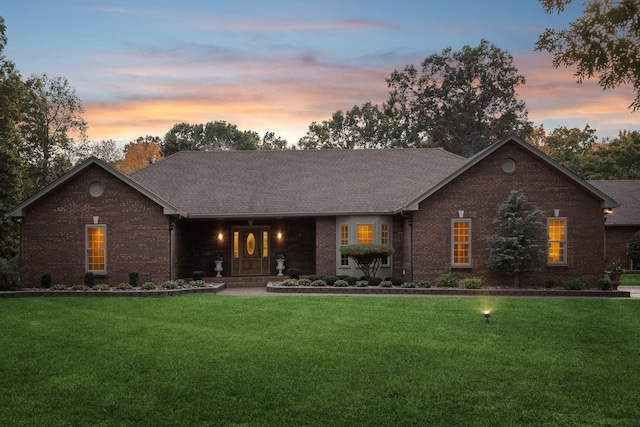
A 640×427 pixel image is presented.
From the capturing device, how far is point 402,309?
15.1m

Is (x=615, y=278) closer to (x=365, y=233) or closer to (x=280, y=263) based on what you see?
(x=365, y=233)

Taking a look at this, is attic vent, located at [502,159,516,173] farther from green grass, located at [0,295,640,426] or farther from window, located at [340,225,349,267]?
green grass, located at [0,295,640,426]

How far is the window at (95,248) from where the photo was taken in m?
21.0

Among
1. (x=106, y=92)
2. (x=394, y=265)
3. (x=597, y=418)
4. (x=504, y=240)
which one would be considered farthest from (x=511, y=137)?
(x=106, y=92)

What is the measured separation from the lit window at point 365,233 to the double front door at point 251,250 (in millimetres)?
4288

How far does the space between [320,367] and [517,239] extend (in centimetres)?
1265

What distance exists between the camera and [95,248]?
829 inches

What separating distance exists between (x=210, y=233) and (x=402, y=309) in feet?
38.5

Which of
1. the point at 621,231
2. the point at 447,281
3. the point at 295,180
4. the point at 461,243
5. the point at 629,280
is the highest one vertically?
the point at 295,180

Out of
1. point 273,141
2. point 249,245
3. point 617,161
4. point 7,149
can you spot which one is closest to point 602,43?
point 249,245

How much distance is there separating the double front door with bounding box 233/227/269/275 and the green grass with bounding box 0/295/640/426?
9.68m

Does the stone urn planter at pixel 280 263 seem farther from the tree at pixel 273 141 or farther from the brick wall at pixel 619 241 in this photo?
the tree at pixel 273 141

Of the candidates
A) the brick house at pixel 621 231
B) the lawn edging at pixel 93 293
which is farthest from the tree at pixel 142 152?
the brick house at pixel 621 231

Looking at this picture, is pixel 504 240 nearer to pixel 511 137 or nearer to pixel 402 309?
pixel 511 137
